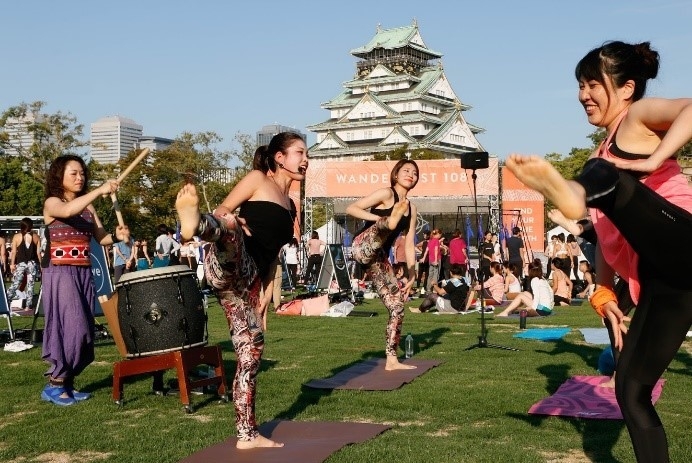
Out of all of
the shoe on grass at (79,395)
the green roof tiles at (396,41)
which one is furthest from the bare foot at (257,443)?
the green roof tiles at (396,41)

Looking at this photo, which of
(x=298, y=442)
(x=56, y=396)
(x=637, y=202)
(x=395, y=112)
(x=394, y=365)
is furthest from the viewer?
(x=395, y=112)

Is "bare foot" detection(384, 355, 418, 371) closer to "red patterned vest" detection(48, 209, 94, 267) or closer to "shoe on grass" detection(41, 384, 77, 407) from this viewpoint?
"shoe on grass" detection(41, 384, 77, 407)


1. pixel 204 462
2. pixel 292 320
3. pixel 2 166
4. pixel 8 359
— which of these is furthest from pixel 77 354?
pixel 2 166

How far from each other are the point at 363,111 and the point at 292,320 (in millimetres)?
82318

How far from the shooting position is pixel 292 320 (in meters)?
17.0

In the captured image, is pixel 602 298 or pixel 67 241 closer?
pixel 602 298

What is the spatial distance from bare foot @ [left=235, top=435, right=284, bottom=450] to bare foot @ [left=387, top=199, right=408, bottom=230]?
116 inches

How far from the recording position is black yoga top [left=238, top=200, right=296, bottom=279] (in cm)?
580

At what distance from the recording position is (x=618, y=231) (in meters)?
4.00

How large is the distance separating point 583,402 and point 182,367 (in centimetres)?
356

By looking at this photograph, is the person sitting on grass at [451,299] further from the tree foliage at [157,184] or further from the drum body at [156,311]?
the tree foliage at [157,184]

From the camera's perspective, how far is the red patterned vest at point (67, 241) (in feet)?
25.8

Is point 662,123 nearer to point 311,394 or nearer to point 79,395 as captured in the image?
point 311,394

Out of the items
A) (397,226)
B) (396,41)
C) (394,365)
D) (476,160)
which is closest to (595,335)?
(476,160)
